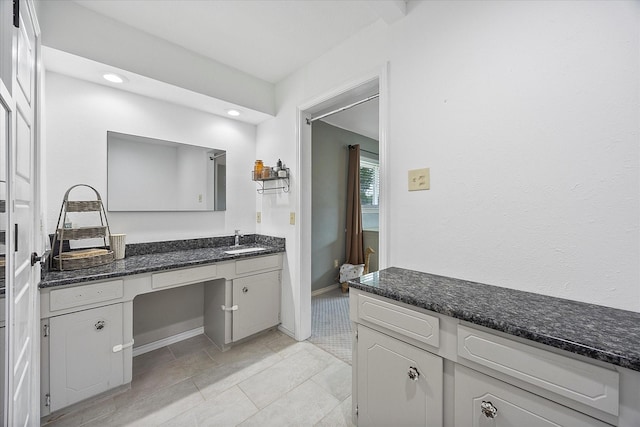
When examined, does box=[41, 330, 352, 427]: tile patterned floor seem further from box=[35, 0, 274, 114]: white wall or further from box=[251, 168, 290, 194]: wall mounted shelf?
box=[35, 0, 274, 114]: white wall

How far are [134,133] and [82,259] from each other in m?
1.09

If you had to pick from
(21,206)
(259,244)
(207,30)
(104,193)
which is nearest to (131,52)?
(207,30)

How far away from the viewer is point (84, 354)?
150cm

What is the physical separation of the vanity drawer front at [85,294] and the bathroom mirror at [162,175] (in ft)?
2.40

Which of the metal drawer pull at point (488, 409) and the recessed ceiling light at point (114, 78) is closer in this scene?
the metal drawer pull at point (488, 409)

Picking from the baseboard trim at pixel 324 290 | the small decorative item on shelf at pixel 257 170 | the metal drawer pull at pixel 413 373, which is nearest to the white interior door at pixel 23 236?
the metal drawer pull at pixel 413 373

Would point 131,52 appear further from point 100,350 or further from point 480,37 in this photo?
point 480,37

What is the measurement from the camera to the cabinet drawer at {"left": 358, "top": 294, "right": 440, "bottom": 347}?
1028 millimetres

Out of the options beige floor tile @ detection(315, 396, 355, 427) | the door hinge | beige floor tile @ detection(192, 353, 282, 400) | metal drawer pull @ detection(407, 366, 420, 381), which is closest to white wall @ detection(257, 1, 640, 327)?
metal drawer pull @ detection(407, 366, 420, 381)

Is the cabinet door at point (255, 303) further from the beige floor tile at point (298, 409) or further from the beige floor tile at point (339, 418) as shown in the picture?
the beige floor tile at point (339, 418)

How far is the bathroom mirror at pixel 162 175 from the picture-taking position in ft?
6.71

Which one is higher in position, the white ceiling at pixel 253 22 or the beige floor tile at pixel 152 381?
the white ceiling at pixel 253 22

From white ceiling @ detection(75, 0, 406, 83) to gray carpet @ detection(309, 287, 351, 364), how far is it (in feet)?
8.38

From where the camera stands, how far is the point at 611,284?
975 millimetres
